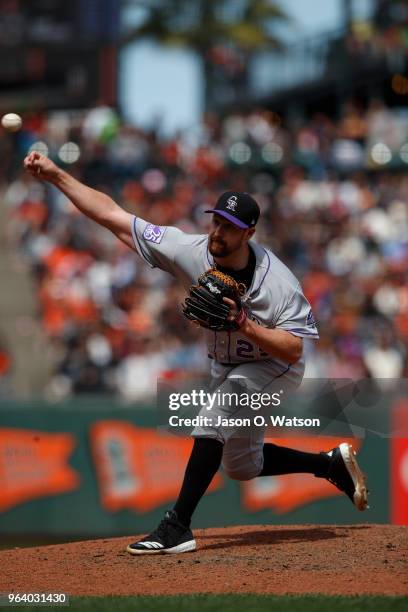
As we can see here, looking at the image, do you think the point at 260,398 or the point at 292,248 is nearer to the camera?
the point at 260,398

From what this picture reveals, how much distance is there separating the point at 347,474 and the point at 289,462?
343mm

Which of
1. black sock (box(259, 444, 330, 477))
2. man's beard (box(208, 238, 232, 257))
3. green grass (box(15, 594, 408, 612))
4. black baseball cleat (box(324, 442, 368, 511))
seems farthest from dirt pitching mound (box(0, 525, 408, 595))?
man's beard (box(208, 238, 232, 257))

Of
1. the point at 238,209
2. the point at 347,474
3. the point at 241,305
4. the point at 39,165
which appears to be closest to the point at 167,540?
the point at 347,474

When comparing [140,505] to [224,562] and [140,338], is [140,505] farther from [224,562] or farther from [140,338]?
[224,562]

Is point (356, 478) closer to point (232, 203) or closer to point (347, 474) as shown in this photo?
point (347, 474)

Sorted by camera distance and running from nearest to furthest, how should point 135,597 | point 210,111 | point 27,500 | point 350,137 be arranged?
point 135,597, point 27,500, point 350,137, point 210,111

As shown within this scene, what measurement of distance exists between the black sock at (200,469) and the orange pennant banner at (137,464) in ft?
13.9

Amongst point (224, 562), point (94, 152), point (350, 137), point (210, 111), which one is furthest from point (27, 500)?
point (210, 111)

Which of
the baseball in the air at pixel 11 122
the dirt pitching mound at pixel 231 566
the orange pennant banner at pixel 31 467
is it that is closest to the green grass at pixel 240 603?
the dirt pitching mound at pixel 231 566

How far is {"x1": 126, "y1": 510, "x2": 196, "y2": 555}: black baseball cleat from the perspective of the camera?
5.84 metres

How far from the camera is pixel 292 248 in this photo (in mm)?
14117

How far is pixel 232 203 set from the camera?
5.57 meters

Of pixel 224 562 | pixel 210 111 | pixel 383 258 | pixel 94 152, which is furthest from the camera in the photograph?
pixel 210 111

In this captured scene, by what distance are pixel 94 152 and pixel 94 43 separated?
10.5 ft
